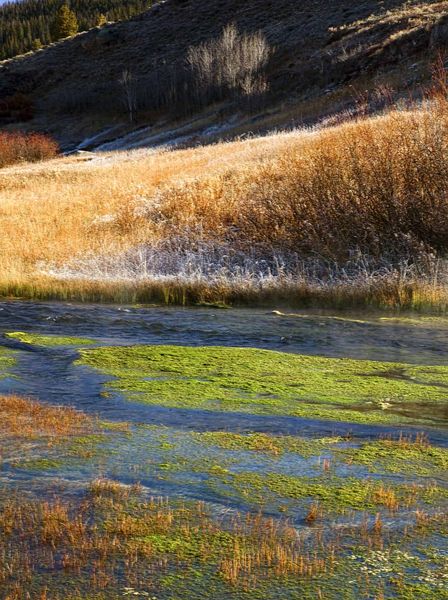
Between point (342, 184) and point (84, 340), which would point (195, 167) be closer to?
point (342, 184)

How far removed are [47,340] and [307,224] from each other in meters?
6.19

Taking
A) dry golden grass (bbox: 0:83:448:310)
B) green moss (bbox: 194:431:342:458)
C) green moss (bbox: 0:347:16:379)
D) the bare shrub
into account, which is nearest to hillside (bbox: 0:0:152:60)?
the bare shrub

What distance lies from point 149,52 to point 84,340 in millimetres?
74526

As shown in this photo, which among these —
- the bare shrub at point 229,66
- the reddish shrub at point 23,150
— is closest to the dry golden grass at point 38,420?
the reddish shrub at point 23,150

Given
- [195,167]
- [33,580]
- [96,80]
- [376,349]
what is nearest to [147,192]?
[195,167]

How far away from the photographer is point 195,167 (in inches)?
961

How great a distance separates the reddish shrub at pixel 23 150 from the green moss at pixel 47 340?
3491 cm

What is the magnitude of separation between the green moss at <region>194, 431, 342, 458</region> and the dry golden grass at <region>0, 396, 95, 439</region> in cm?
91

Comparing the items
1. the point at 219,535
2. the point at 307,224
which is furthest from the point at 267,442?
the point at 307,224

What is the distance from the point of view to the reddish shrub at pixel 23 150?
140 ft

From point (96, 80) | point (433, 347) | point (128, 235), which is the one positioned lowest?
point (433, 347)

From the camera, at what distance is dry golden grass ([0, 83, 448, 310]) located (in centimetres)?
1217

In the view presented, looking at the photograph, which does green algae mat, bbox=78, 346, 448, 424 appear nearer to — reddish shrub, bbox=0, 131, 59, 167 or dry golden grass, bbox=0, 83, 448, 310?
dry golden grass, bbox=0, 83, 448, 310

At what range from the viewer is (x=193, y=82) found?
63656 mm
